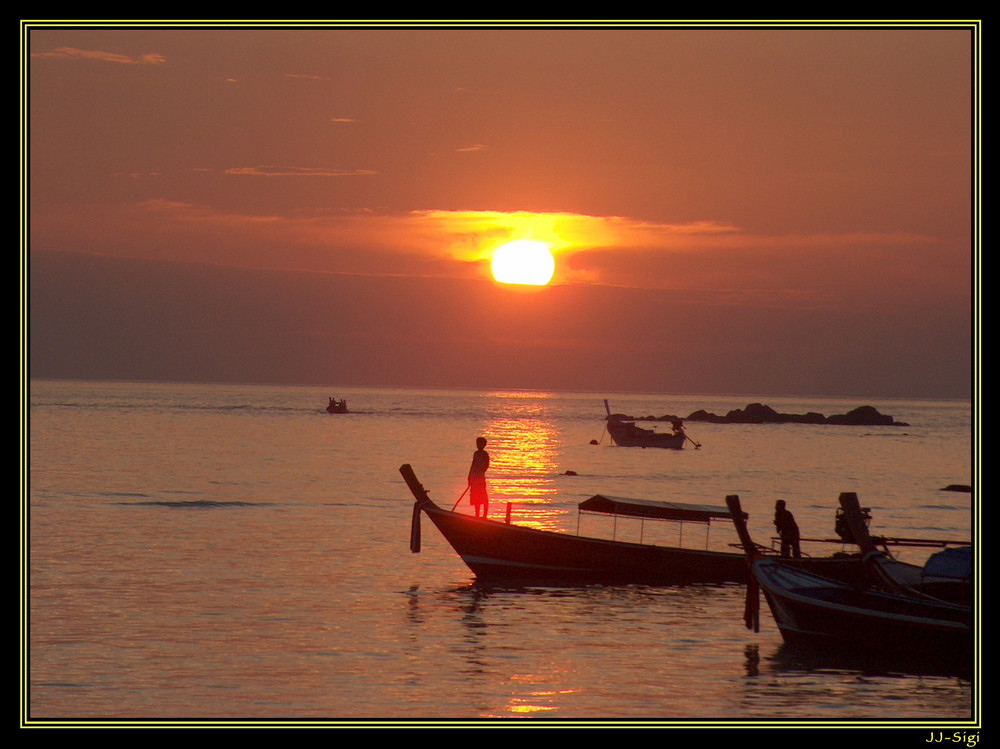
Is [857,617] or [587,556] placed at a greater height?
[857,617]

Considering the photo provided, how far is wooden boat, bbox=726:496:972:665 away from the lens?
58.8 ft

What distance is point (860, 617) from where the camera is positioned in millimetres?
18547

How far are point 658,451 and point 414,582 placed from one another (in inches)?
3265

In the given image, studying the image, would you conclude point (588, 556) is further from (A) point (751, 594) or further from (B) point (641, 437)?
(B) point (641, 437)

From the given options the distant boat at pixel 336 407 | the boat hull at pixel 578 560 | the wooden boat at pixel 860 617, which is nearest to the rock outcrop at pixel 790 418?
the distant boat at pixel 336 407

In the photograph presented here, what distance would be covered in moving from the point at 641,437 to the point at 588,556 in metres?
84.3

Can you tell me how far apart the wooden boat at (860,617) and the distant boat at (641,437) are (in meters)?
85.3

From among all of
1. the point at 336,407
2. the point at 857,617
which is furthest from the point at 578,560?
the point at 336,407

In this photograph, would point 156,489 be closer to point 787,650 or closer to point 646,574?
point 646,574

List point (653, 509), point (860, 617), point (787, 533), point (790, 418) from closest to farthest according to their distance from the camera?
point (860, 617)
point (787, 533)
point (653, 509)
point (790, 418)

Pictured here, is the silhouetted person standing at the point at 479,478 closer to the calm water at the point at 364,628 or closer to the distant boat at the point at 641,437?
the calm water at the point at 364,628

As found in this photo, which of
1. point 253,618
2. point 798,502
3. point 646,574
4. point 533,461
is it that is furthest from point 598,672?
point 533,461

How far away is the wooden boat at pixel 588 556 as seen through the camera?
90.2 feet

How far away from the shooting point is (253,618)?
22.6 metres
